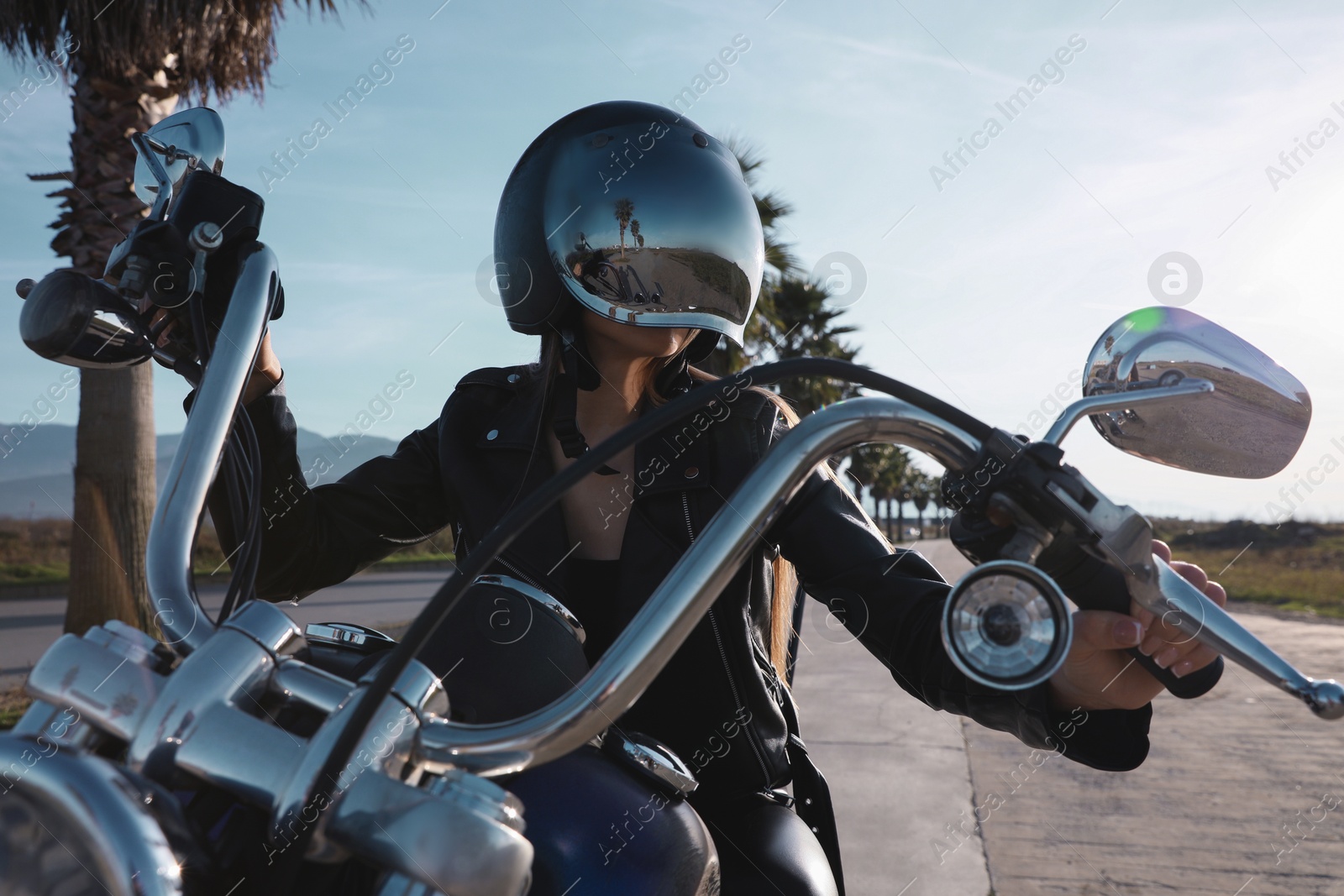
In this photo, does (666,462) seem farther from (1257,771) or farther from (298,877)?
(1257,771)

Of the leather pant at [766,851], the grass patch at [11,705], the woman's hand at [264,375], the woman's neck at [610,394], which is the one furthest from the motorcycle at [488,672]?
the grass patch at [11,705]

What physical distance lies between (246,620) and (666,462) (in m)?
0.97

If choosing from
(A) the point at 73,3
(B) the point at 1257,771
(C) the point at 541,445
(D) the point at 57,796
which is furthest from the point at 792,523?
(A) the point at 73,3

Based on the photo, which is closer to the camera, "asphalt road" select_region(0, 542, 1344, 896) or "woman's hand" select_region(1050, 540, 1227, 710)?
"woman's hand" select_region(1050, 540, 1227, 710)

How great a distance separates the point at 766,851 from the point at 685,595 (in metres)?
0.58

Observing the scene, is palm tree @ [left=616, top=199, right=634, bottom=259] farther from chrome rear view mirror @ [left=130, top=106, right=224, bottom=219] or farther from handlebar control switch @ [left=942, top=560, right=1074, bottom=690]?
handlebar control switch @ [left=942, top=560, right=1074, bottom=690]

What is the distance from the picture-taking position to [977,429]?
82 cm

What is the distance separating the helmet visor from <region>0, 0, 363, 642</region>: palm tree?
185 inches

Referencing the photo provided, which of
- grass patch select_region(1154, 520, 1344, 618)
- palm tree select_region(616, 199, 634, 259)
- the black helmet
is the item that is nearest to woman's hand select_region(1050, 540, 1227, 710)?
the black helmet

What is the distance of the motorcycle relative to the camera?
0.62 m

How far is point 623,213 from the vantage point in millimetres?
1561

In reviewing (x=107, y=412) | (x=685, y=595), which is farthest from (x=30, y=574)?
(x=685, y=595)

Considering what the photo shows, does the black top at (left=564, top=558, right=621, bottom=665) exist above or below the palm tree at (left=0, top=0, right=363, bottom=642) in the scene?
above

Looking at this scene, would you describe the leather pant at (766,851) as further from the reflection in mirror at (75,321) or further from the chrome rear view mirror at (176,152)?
the chrome rear view mirror at (176,152)
